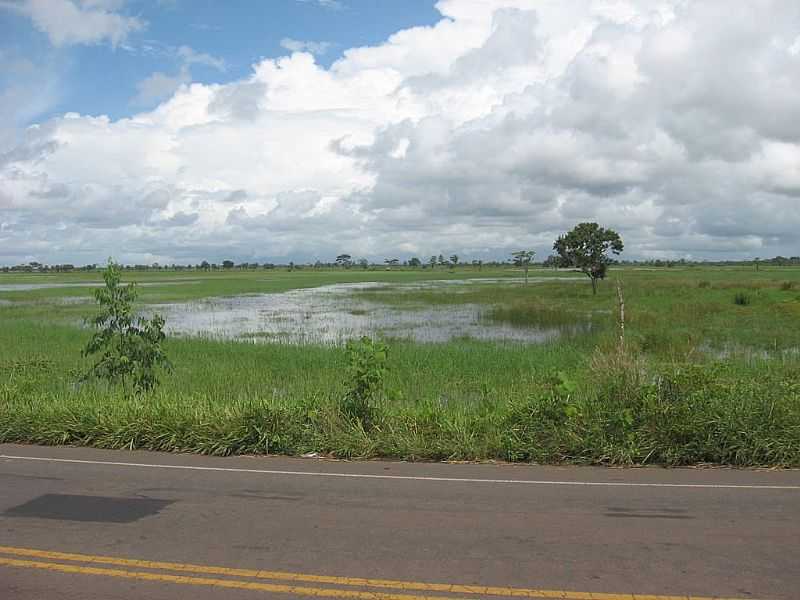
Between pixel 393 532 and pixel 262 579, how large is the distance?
1.32m

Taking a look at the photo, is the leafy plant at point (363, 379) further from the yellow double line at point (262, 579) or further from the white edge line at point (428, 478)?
the yellow double line at point (262, 579)

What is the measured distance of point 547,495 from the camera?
6.87 m

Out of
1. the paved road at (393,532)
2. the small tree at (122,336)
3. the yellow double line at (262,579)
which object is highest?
the small tree at (122,336)

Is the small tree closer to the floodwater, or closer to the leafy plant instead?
the leafy plant

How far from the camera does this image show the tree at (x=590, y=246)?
49750mm

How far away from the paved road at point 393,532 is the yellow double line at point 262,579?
0.6 inches

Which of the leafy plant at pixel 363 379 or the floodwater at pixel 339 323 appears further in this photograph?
the floodwater at pixel 339 323

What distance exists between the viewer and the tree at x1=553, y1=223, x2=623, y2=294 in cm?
4975

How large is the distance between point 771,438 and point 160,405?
823cm

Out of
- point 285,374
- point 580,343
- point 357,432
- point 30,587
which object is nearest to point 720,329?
point 580,343

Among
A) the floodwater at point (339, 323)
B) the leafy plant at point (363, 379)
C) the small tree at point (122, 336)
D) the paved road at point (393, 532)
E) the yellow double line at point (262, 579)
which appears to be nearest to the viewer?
the yellow double line at point (262, 579)

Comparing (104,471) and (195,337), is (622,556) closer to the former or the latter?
(104,471)

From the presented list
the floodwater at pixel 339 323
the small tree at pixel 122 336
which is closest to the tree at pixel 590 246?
the floodwater at pixel 339 323

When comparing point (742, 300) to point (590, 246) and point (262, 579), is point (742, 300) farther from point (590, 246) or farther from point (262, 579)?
point (262, 579)
